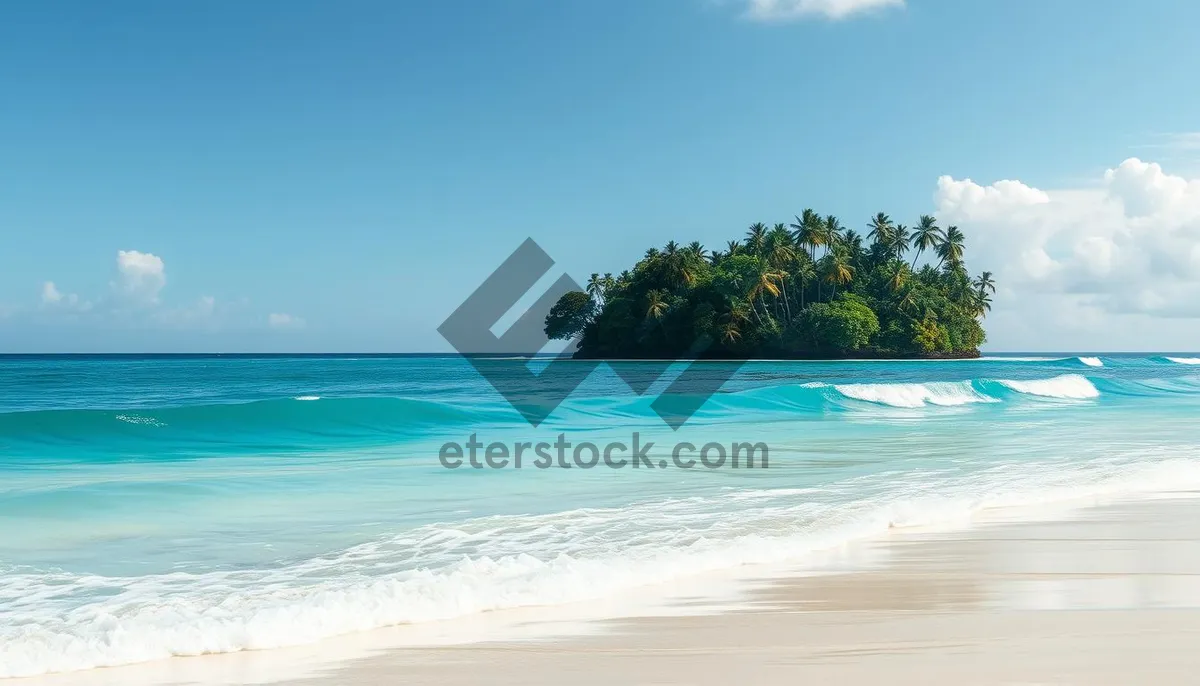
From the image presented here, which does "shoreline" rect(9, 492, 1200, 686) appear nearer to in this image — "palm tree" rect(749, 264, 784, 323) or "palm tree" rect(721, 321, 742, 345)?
"palm tree" rect(749, 264, 784, 323)

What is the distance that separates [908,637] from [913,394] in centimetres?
2646

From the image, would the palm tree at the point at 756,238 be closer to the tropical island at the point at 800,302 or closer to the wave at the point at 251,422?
the tropical island at the point at 800,302

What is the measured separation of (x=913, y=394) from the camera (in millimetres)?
28391

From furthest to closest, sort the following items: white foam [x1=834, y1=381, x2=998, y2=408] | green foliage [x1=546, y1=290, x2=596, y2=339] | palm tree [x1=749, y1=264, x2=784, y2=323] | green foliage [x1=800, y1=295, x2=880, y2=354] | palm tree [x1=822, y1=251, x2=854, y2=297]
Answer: green foliage [x1=546, y1=290, x2=596, y2=339] < palm tree [x1=822, y1=251, x2=854, y2=297] < palm tree [x1=749, y1=264, x2=784, y2=323] < green foliage [x1=800, y1=295, x2=880, y2=354] < white foam [x1=834, y1=381, x2=998, y2=408]

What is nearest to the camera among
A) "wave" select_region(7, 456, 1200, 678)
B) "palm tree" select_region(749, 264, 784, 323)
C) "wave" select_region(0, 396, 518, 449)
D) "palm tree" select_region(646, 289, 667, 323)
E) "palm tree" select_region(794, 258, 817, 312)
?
"wave" select_region(7, 456, 1200, 678)

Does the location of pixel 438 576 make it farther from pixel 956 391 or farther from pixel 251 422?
pixel 956 391

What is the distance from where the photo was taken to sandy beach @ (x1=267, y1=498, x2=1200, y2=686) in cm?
329

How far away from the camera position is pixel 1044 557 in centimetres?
559

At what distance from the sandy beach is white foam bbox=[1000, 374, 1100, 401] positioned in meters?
29.3

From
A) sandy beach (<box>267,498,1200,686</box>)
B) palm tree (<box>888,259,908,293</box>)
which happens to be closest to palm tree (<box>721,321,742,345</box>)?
palm tree (<box>888,259,908,293</box>)

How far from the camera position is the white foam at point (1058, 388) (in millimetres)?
31750

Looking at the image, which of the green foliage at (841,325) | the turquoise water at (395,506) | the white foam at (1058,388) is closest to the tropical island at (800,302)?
the green foliage at (841,325)

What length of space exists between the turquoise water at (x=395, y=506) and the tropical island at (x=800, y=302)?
50367 millimetres

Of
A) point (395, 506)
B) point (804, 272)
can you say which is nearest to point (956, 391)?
point (395, 506)
